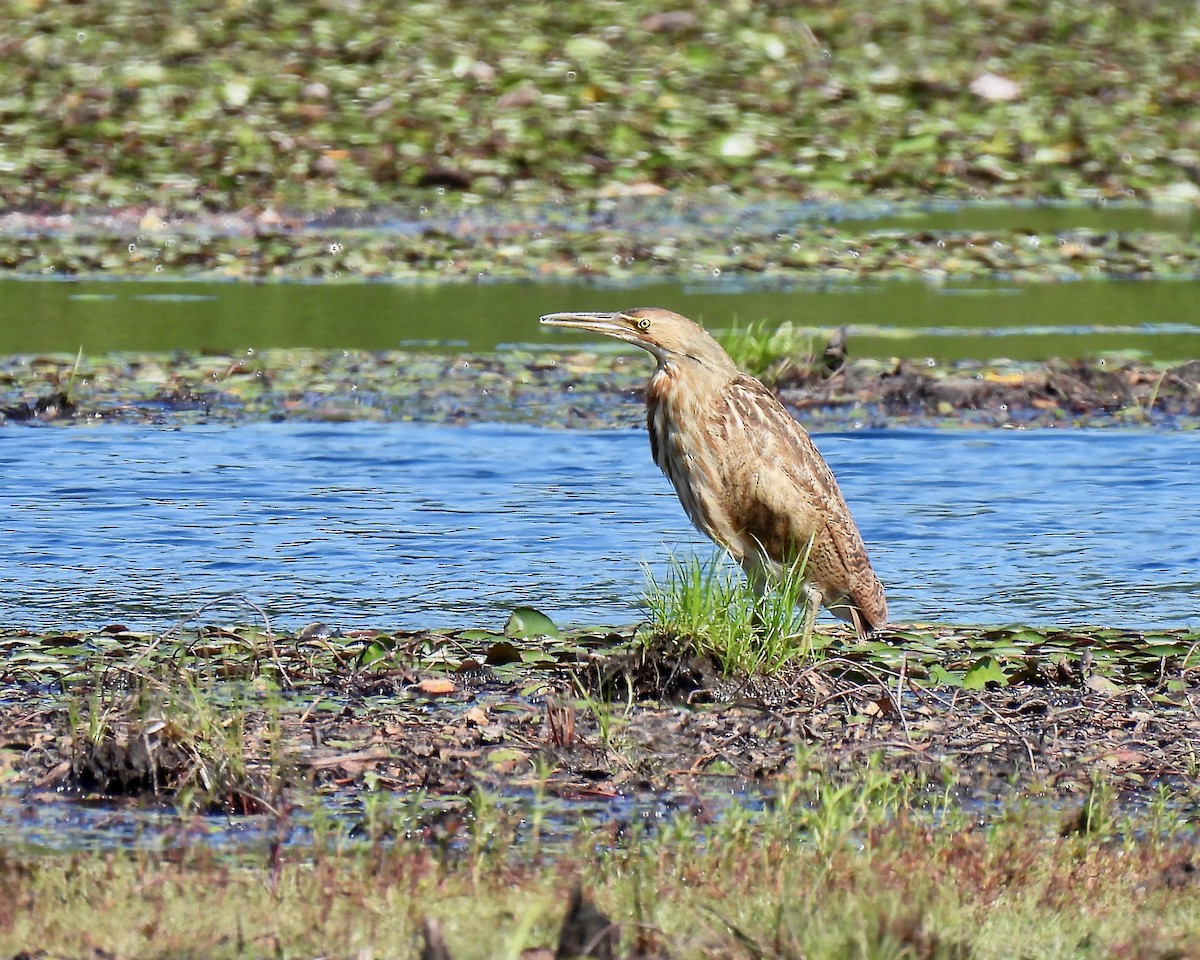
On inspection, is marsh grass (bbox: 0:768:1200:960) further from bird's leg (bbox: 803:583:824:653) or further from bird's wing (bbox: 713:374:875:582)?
bird's wing (bbox: 713:374:875:582)

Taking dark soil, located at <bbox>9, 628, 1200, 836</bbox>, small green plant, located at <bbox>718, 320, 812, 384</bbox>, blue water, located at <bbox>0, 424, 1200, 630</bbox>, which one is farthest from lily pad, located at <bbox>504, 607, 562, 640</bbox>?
small green plant, located at <bbox>718, 320, 812, 384</bbox>

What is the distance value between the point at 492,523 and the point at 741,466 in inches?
82.5

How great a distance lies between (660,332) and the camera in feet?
25.1

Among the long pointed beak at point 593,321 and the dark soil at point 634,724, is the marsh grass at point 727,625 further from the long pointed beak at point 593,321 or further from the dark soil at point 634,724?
the long pointed beak at point 593,321

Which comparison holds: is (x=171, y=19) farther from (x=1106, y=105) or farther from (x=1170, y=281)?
(x=1170, y=281)

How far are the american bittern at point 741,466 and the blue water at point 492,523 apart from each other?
1.48ft

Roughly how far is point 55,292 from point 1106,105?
33.9ft

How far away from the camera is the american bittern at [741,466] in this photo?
7594 mm

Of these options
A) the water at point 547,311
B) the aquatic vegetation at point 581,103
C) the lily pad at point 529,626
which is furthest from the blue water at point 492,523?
the aquatic vegetation at point 581,103

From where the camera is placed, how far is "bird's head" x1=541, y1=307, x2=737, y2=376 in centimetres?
766

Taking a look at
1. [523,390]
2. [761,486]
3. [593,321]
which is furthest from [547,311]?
[761,486]

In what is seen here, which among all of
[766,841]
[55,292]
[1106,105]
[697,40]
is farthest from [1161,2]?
[766,841]

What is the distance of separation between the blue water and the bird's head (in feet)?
3.12

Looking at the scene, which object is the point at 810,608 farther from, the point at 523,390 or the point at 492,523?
the point at 523,390
